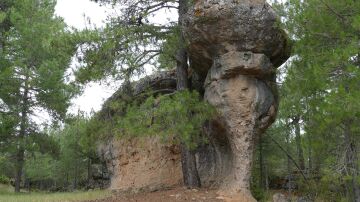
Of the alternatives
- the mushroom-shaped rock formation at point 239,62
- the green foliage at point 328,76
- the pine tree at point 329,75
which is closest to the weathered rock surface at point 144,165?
the mushroom-shaped rock formation at point 239,62

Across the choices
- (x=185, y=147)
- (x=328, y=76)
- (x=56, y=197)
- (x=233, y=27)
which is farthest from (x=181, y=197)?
(x=56, y=197)

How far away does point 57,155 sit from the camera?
20703 millimetres

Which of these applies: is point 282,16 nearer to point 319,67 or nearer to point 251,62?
point 251,62

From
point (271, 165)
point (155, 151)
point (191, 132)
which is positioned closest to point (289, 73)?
point (191, 132)

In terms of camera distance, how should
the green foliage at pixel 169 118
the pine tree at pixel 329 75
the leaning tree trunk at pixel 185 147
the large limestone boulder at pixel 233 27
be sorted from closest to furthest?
the pine tree at pixel 329 75, the green foliage at pixel 169 118, the large limestone boulder at pixel 233 27, the leaning tree trunk at pixel 185 147

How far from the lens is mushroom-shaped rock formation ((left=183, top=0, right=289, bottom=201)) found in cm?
1132

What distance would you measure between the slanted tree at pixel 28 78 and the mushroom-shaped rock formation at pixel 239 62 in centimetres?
912

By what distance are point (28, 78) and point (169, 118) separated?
1114 cm

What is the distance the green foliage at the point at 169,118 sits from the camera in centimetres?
1037

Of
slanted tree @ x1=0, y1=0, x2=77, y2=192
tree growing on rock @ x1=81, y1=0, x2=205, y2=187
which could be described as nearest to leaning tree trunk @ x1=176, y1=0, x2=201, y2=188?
tree growing on rock @ x1=81, y1=0, x2=205, y2=187

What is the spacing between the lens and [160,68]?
1356cm

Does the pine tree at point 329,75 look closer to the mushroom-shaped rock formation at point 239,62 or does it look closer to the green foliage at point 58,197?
the mushroom-shaped rock formation at point 239,62

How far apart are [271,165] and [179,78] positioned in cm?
1183

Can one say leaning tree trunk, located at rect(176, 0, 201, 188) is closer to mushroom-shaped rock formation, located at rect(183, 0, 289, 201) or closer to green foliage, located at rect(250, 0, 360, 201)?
mushroom-shaped rock formation, located at rect(183, 0, 289, 201)
